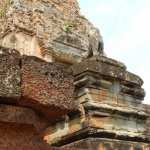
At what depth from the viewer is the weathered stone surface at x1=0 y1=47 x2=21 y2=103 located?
325 cm

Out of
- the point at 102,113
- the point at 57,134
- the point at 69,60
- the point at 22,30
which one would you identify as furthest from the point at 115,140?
the point at 22,30

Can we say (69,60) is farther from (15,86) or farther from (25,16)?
(15,86)

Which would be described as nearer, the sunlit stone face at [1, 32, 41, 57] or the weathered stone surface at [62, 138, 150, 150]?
the weathered stone surface at [62, 138, 150, 150]

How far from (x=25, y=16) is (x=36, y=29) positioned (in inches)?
23.2

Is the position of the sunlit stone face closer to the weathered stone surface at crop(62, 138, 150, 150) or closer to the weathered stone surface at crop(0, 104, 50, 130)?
the weathered stone surface at crop(62, 138, 150, 150)

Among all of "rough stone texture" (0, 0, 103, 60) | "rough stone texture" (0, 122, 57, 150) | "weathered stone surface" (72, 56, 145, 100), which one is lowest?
"rough stone texture" (0, 122, 57, 150)

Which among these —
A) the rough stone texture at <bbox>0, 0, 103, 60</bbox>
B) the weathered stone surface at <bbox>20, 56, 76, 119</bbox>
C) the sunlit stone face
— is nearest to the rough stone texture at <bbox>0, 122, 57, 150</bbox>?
the weathered stone surface at <bbox>20, 56, 76, 119</bbox>

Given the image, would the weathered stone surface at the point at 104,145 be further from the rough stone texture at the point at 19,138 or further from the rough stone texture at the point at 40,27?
the rough stone texture at the point at 40,27

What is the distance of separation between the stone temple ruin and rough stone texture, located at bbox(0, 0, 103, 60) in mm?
8586

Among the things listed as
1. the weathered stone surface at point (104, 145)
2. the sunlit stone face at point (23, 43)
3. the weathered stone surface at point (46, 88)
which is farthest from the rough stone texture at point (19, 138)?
the sunlit stone face at point (23, 43)

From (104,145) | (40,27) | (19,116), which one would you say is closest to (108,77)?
(104,145)

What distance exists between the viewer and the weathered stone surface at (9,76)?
3.25m

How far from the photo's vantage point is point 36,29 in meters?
15.9

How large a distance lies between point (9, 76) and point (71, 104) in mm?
506
